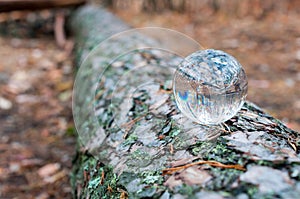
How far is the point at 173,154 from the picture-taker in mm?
1250

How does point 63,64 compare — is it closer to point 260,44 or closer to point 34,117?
point 34,117

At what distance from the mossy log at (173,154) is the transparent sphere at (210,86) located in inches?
2.5

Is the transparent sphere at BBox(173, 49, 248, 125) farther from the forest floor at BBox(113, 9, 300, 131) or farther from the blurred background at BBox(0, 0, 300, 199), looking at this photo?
the forest floor at BBox(113, 9, 300, 131)

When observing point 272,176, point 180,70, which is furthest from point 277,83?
point 272,176

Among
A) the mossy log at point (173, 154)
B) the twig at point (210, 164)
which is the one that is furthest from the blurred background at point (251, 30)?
the twig at point (210, 164)

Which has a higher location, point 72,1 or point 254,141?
point 254,141

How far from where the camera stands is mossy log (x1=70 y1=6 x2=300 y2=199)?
3.37 feet

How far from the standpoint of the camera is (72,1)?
5.09 meters

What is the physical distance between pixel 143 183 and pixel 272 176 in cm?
36

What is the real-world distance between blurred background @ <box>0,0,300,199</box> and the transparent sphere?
134cm

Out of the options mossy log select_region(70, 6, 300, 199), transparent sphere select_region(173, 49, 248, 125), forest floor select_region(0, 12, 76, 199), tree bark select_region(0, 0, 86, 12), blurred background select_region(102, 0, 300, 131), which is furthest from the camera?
tree bark select_region(0, 0, 86, 12)

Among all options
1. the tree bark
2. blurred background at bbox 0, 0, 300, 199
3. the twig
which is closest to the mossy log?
the twig

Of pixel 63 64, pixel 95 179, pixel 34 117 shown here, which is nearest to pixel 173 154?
pixel 95 179

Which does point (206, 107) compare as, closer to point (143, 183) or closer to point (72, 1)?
point (143, 183)
